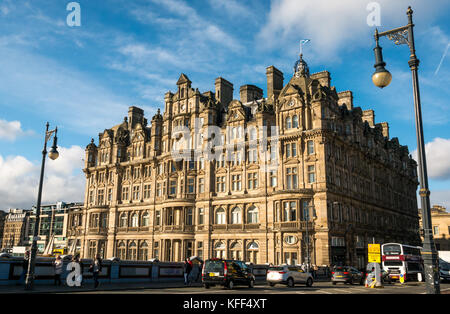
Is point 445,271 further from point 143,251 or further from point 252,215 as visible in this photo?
point 143,251

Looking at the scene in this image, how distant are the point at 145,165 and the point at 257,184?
22.2 metres

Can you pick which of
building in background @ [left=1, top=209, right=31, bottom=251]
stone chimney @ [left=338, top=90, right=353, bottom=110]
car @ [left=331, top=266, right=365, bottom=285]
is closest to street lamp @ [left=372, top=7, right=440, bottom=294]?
car @ [left=331, top=266, right=365, bottom=285]

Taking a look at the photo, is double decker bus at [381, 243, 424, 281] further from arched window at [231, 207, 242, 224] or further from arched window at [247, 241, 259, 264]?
arched window at [231, 207, 242, 224]

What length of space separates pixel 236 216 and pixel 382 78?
40828 mm

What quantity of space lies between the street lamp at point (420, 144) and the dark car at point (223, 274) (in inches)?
585

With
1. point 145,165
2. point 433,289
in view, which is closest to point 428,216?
point 433,289

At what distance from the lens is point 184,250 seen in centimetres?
5400

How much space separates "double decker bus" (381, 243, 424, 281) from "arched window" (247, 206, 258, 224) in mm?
15677

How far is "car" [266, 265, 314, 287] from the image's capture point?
29.2 m

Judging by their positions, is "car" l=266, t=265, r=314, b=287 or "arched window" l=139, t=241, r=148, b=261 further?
"arched window" l=139, t=241, r=148, b=261

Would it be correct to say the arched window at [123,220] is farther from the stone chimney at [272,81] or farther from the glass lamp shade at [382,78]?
the glass lamp shade at [382,78]

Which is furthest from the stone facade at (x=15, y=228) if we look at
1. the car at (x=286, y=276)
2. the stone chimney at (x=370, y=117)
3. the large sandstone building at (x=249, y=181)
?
the car at (x=286, y=276)

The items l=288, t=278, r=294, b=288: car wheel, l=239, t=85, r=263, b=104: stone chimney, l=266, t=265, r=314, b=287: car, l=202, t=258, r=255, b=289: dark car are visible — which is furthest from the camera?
l=239, t=85, r=263, b=104: stone chimney
